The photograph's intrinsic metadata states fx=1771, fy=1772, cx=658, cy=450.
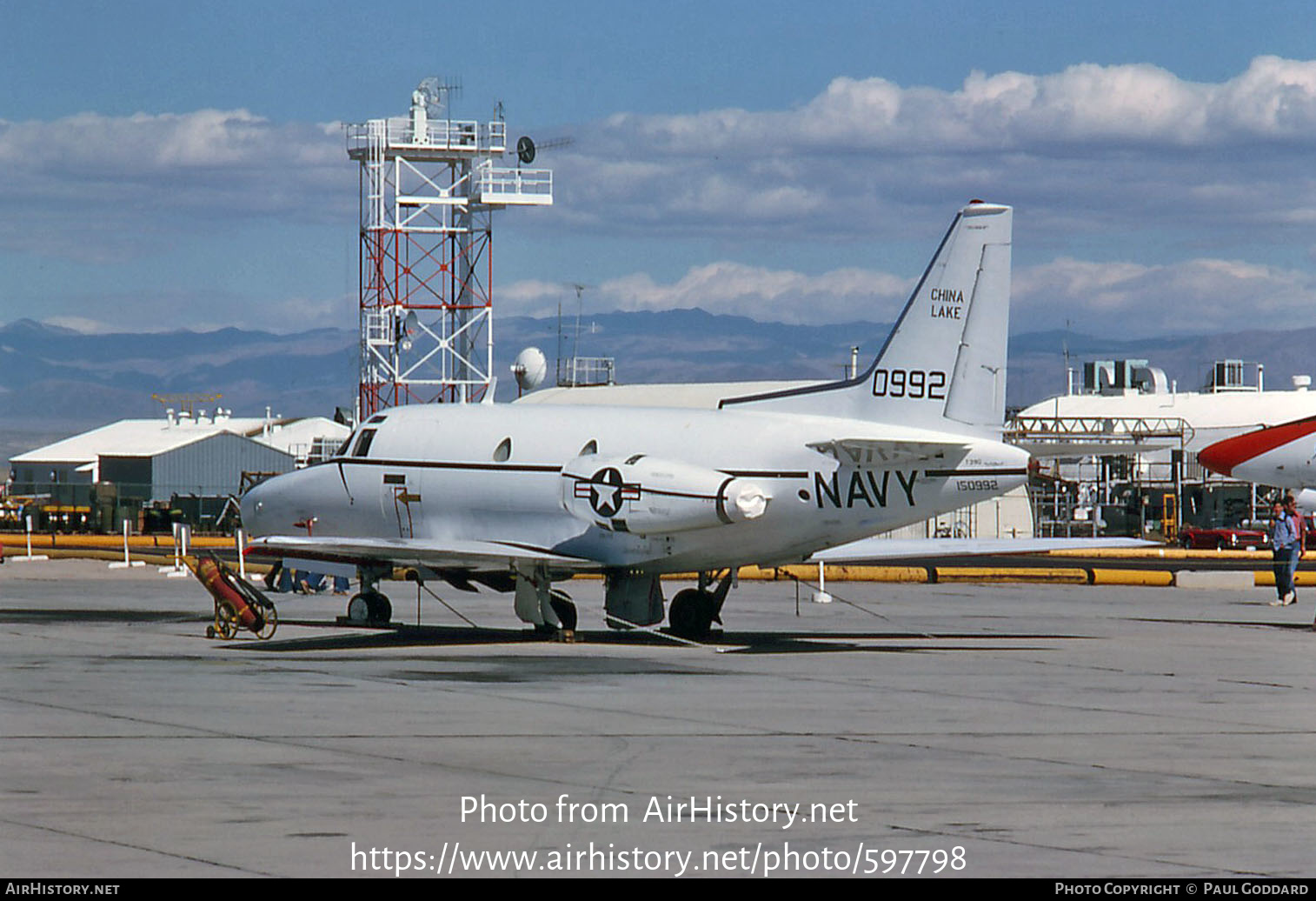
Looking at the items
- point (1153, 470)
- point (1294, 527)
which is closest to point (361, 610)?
point (1294, 527)

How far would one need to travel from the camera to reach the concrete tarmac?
978cm

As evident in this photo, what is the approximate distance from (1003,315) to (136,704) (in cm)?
1217

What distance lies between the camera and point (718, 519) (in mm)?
23062

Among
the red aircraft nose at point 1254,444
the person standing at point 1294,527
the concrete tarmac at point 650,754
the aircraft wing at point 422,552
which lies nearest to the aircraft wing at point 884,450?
the concrete tarmac at point 650,754

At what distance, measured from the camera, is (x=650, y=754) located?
13.6m

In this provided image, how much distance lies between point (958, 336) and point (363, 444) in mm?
9341

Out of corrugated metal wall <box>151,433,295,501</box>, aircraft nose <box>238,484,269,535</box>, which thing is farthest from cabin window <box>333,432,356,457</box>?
corrugated metal wall <box>151,433,295,501</box>

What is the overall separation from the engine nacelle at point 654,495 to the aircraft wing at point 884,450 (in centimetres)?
108

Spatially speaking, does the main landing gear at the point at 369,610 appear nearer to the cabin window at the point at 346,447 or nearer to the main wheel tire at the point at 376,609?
the main wheel tire at the point at 376,609

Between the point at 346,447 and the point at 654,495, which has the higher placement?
the point at 346,447

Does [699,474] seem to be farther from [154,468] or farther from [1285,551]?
[154,468]

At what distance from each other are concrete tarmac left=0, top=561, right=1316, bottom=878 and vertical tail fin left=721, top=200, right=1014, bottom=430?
A: 323 cm

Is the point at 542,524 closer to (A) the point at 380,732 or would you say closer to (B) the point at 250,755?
(A) the point at 380,732

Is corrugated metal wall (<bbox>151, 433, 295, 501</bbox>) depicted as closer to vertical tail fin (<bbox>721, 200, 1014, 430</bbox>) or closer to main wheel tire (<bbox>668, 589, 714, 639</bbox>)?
→ main wheel tire (<bbox>668, 589, 714, 639</bbox>)
